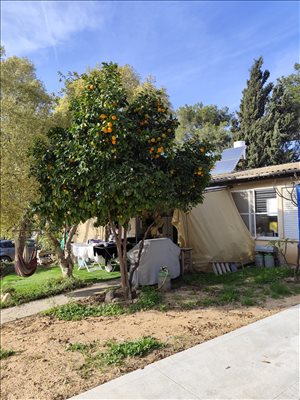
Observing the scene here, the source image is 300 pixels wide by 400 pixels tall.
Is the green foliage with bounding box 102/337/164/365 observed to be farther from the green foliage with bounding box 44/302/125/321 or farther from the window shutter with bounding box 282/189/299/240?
the window shutter with bounding box 282/189/299/240

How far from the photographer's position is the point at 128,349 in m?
4.10

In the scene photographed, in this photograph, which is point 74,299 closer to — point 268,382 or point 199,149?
point 199,149

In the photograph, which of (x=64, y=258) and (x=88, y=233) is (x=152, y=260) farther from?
(x=88, y=233)

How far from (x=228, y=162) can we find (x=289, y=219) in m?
5.11

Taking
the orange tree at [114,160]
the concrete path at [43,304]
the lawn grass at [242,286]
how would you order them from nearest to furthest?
the orange tree at [114,160] < the lawn grass at [242,286] < the concrete path at [43,304]

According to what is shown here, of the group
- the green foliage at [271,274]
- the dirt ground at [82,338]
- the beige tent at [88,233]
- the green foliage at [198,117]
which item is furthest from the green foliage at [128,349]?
the green foliage at [198,117]

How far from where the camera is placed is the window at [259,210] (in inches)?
392

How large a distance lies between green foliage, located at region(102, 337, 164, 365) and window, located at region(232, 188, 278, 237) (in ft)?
23.2

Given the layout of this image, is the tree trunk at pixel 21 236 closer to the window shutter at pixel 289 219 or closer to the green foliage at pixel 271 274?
the green foliage at pixel 271 274

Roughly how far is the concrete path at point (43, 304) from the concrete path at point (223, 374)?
4.24m

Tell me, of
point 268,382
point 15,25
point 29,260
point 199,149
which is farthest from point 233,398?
point 15,25

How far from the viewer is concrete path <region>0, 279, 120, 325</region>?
265 inches

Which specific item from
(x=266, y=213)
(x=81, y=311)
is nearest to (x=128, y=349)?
(x=81, y=311)

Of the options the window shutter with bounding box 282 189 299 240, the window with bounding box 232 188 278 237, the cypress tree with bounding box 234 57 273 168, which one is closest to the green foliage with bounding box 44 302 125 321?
the window shutter with bounding box 282 189 299 240
